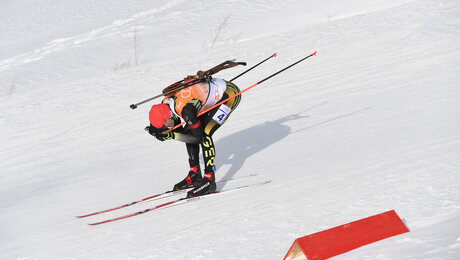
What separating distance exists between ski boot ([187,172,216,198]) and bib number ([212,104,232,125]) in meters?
0.48

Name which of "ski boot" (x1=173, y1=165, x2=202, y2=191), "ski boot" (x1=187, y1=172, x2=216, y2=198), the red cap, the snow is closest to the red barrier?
the snow

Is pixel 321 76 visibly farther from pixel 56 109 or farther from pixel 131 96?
pixel 56 109

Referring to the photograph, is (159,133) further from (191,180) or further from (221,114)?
(191,180)

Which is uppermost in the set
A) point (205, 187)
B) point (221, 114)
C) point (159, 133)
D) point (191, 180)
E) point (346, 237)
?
point (221, 114)

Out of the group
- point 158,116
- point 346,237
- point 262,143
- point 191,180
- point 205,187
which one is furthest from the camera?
point 262,143

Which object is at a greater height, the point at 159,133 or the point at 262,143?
the point at 262,143

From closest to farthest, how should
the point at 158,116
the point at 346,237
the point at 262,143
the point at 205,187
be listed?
the point at 346,237, the point at 158,116, the point at 205,187, the point at 262,143

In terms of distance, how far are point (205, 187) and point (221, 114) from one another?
668mm

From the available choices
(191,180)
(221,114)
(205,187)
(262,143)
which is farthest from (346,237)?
(262,143)

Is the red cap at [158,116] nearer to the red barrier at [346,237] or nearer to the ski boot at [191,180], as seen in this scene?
the ski boot at [191,180]

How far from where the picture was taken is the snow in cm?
418

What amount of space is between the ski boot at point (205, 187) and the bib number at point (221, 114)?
48 centimetres

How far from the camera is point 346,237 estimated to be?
137 inches

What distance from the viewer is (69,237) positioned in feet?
16.2
